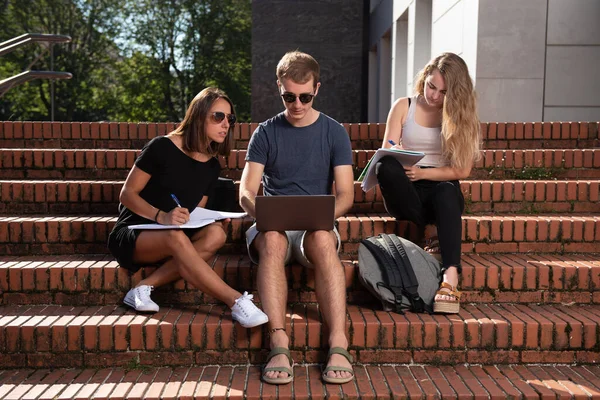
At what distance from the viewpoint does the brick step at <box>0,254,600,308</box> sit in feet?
12.1

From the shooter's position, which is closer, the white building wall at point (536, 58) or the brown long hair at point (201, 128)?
the brown long hair at point (201, 128)

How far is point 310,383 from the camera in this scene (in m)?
3.04

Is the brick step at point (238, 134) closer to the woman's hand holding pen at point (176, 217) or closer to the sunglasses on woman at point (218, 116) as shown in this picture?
the sunglasses on woman at point (218, 116)

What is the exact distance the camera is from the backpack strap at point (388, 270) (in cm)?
346

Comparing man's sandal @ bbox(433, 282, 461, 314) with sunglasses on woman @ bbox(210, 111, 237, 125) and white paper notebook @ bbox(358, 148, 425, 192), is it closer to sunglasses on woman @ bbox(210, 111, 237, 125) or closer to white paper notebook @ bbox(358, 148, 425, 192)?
white paper notebook @ bbox(358, 148, 425, 192)

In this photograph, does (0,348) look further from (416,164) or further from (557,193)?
(557,193)

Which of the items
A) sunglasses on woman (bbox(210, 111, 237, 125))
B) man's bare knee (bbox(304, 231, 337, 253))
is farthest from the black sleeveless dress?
man's bare knee (bbox(304, 231, 337, 253))

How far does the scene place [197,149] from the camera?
12.0 feet

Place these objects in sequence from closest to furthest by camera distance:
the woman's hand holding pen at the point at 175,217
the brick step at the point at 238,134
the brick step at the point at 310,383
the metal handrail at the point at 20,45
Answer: the brick step at the point at 310,383, the woman's hand holding pen at the point at 175,217, the brick step at the point at 238,134, the metal handrail at the point at 20,45

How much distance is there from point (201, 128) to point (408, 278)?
1358 millimetres

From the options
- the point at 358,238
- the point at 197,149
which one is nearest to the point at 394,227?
the point at 358,238

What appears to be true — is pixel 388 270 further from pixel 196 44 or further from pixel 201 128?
pixel 196 44

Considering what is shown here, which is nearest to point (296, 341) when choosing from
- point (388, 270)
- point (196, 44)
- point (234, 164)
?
point (388, 270)

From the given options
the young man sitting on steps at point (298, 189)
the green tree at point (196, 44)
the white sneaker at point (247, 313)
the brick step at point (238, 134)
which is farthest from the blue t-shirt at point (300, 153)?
the green tree at point (196, 44)
